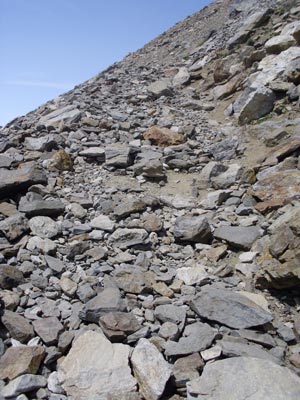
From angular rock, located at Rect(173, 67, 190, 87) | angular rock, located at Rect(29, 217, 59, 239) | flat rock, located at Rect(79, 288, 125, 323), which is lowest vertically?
flat rock, located at Rect(79, 288, 125, 323)

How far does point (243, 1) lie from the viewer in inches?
852

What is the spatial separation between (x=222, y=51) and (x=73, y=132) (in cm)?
962

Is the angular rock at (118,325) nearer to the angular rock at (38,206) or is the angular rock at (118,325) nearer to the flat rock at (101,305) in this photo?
the flat rock at (101,305)

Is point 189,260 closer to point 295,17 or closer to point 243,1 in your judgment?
point 295,17

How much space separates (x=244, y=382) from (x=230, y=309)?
1.18 metres

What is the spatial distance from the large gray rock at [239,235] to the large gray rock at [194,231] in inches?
6.8

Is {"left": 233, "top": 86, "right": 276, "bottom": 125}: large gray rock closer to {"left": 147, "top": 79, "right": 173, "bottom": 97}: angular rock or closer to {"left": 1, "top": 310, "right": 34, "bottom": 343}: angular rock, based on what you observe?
{"left": 147, "top": 79, "right": 173, "bottom": 97}: angular rock

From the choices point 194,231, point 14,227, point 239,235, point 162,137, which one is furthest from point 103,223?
point 162,137

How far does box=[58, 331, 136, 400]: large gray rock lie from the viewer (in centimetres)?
356

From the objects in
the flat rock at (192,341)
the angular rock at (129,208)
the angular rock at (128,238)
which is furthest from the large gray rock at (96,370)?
the angular rock at (129,208)

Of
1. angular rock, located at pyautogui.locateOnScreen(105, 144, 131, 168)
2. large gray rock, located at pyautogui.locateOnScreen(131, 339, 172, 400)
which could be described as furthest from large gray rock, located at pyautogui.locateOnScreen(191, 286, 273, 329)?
angular rock, located at pyautogui.locateOnScreen(105, 144, 131, 168)

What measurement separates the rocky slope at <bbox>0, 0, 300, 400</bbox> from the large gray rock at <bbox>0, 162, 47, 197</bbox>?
0.12 ft

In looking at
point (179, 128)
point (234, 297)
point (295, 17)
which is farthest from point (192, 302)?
point (295, 17)

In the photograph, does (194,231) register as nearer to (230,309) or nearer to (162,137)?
(230,309)
